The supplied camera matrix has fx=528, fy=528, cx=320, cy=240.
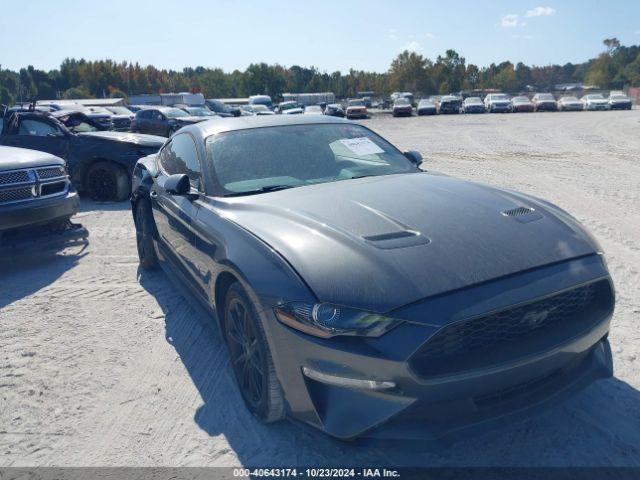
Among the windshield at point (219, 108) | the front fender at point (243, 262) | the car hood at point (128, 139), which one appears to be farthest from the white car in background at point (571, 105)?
the front fender at point (243, 262)

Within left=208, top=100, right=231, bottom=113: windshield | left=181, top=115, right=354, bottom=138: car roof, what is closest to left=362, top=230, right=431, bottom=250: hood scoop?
left=181, top=115, right=354, bottom=138: car roof

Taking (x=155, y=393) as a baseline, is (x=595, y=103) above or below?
below

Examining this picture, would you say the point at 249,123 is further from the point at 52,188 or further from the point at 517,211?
the point at 52,188

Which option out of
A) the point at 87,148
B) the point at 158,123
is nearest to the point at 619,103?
the point at 158,123

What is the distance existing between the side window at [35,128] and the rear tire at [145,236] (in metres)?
4.74

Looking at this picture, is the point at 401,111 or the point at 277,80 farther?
the point at 277,80

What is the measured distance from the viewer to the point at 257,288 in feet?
8.45

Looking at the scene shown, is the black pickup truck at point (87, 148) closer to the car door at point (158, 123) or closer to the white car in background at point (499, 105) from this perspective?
the car door at point (158, 123)

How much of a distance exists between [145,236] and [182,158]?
1443mm

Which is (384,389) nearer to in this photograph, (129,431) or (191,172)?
(129,431)

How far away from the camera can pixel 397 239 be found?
2576mm

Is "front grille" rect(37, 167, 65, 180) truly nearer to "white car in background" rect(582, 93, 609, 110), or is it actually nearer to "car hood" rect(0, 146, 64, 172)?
"car hood" rect(0, 146, 64, 172)

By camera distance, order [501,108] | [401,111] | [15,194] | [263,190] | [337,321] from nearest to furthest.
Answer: [337,321] < [263,190] < [15,194] < [401,111] < [501,108]

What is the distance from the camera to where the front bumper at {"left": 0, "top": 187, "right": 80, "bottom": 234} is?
5.50 metres
